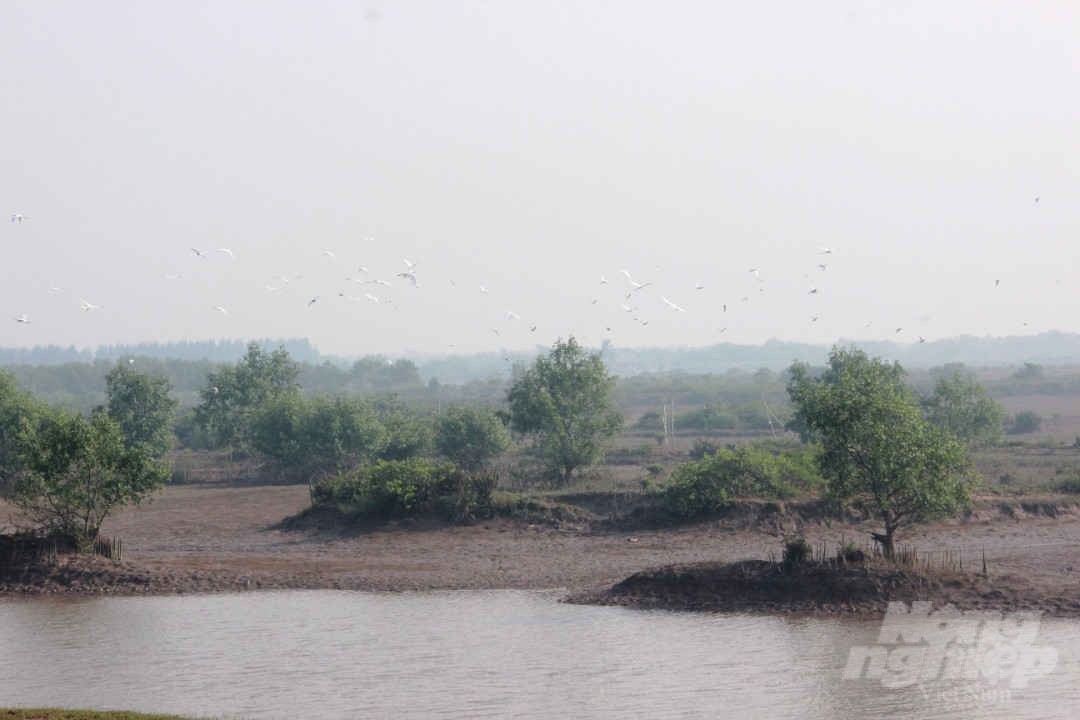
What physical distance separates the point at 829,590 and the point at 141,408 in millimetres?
45187

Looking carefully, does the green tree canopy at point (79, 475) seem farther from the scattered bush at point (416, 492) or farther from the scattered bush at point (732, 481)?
the scattered bush at point (732, 481)

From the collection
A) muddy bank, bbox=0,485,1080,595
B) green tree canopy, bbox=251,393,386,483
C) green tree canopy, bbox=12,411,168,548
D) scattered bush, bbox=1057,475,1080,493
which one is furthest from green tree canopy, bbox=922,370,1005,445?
green tree canopy, bbox=12,411,168,548

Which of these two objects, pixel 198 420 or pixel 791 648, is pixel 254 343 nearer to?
pixel 198 420

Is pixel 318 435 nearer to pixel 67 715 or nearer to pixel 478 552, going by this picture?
pixel 478 552

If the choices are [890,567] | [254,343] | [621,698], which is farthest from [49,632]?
[254,343]

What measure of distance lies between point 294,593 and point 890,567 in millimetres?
13542

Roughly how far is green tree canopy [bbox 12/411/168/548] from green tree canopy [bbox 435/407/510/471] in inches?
877

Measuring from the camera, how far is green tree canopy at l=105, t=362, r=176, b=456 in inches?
2356

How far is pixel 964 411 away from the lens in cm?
5538

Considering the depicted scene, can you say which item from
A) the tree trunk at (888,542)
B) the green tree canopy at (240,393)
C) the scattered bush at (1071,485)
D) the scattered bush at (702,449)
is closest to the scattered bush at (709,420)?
the scattered bush at (702,449)

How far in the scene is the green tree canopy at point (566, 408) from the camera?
45.4 meters

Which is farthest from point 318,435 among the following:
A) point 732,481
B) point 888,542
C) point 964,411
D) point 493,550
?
point 888,542

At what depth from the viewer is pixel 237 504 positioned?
155ft

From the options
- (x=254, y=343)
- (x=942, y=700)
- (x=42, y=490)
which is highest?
(x=254, y=343)
